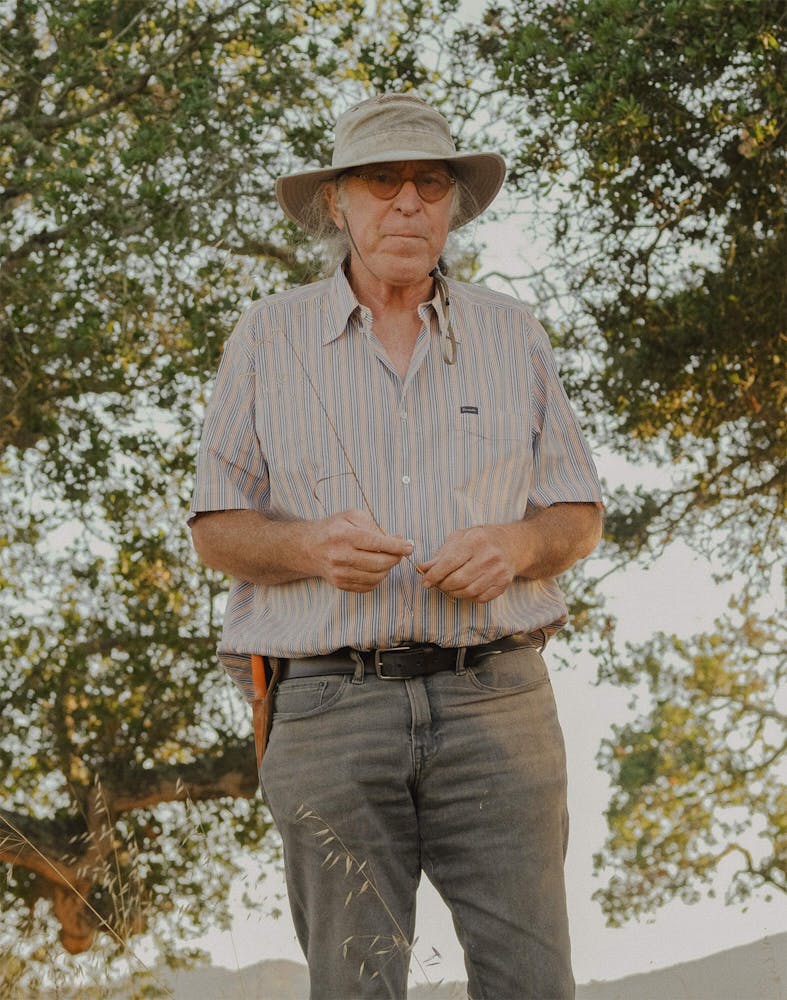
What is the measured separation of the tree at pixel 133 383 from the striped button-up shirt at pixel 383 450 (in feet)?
8.00

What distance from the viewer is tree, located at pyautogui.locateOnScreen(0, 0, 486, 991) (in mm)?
4434

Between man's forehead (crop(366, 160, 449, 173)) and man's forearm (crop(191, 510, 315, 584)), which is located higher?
man's forehead (crop(366, 160, 449, 173))

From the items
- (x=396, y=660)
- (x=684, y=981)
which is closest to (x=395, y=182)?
(x=396, y=660)

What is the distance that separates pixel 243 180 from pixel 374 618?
318 centimetres

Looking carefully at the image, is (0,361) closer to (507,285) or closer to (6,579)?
(6,579)

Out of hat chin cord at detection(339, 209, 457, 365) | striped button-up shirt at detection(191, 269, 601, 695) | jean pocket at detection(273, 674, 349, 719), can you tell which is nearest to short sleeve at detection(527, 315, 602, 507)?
striped button-up shirt at detection(191, 269, 601, 695)

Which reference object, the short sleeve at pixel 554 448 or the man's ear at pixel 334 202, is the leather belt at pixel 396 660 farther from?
the man's ear at pixel 334 202

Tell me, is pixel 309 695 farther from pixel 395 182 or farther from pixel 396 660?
pixel 395 182

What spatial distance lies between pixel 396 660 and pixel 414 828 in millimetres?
256

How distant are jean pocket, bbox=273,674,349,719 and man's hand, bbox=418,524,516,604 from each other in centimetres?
21

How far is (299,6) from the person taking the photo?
15.0 ft

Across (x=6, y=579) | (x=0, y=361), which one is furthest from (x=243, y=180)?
(x=6, y=579)

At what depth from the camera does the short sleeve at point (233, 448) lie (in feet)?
6.35

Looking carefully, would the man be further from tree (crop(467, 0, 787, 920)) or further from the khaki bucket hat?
tree (crop(467, 0, 787, 920))
